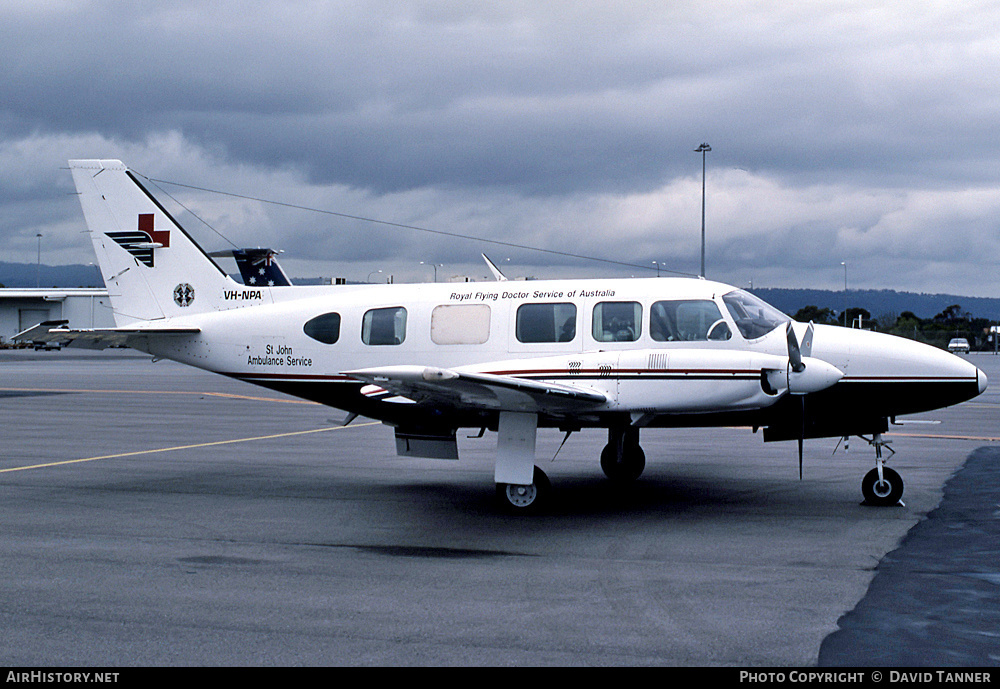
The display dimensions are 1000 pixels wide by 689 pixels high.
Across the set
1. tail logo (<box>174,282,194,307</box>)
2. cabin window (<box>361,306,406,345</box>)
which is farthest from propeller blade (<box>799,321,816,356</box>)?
tail logo (<box>174,282,194,307</box>)

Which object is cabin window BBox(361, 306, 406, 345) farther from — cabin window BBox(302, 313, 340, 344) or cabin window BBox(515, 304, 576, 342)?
cabin window BBox(515, 304, 576, 342)

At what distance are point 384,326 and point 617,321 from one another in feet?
11.0

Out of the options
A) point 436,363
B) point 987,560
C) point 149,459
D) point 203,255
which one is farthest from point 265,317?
point 987,560

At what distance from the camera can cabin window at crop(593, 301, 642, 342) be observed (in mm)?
11789

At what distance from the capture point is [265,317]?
1372cm

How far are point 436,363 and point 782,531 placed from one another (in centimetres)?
504

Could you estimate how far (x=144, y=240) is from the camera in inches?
586

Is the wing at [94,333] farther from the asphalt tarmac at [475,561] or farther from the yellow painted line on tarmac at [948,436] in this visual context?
Result: the yellow painted line on tarmac at [948,436]

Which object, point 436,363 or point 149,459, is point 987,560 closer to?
point 436,363

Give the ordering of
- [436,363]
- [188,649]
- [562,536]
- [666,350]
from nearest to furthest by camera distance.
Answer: [188,649], [562,536], [666,350], [436,363]

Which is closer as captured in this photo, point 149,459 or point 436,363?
point 436,363

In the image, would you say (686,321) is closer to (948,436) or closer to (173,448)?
(173,448)

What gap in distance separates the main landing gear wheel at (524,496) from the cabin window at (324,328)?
3.55 m

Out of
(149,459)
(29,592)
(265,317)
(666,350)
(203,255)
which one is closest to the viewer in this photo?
(29,592)
